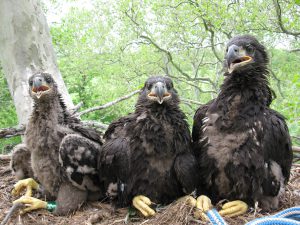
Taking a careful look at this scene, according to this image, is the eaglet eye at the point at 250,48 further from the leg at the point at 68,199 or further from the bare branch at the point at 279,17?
the bare branch at the point at 279,17

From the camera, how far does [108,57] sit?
18.2m

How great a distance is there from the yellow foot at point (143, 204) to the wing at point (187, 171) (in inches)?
14.2

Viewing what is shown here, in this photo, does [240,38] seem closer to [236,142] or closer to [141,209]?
[236,142]

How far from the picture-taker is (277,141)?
3127 mm

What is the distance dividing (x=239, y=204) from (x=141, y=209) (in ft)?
2.92

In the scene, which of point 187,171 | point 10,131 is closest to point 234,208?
point 187,171

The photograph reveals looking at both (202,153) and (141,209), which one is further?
(202,153)

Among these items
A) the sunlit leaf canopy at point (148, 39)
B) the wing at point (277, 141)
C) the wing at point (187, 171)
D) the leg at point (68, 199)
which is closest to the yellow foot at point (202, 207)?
the wing at point (187, 171)

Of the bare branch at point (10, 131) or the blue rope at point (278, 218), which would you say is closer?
the blue rope at point (278, 218)

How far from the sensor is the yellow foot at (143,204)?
2.98 meters

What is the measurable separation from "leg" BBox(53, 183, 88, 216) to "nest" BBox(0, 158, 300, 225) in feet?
0.21

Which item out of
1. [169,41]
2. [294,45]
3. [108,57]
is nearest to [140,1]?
[169,41]

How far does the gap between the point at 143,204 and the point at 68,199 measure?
804mm

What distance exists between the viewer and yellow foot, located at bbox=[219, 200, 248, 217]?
301 cm
